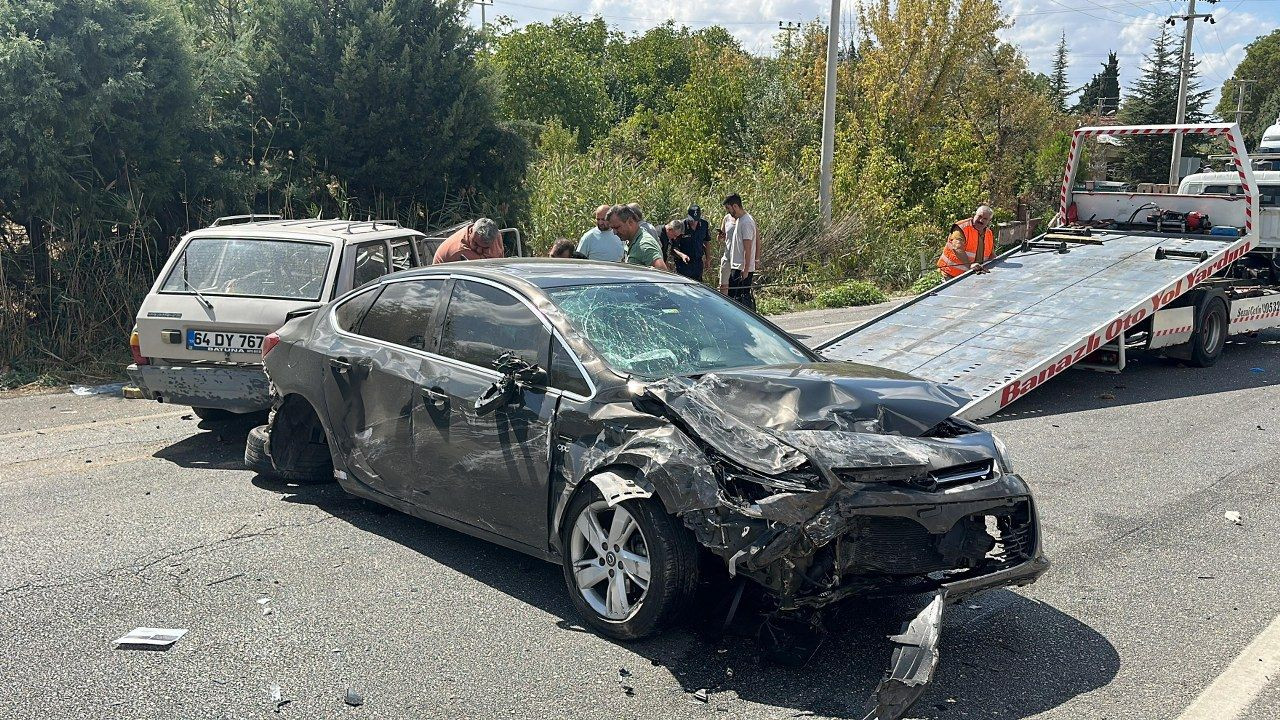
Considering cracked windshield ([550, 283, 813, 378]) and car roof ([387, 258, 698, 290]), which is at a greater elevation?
car roof ([387, 258, 698, 290])

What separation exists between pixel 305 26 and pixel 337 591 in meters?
11.3

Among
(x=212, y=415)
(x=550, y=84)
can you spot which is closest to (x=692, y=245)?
(x=212, y=415)

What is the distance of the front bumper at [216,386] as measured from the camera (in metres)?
7.45

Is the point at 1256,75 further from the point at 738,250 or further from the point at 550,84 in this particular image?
the point at 738,250

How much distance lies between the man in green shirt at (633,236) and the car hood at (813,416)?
19.5 feet

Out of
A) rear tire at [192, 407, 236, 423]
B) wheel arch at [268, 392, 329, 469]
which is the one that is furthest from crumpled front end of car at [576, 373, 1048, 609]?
rear tire at [192, 407, 236, 423]

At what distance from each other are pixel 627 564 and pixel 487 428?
1059mm

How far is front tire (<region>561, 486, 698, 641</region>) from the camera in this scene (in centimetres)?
422

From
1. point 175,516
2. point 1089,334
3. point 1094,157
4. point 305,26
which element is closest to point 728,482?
point 175,516

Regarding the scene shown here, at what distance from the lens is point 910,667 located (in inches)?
149

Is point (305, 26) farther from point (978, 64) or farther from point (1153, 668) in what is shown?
point (978, 64)

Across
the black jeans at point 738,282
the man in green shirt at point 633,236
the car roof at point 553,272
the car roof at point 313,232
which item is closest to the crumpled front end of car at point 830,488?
the car roof at point 553,272

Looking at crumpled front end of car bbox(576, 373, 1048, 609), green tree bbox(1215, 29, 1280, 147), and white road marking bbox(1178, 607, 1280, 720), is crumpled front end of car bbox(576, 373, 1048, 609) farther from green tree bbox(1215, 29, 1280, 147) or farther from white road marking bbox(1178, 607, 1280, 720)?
green tree bbox(1215, 29, 1280, 147)

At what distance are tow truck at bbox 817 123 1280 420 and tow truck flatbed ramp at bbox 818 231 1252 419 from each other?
15 millimetres
